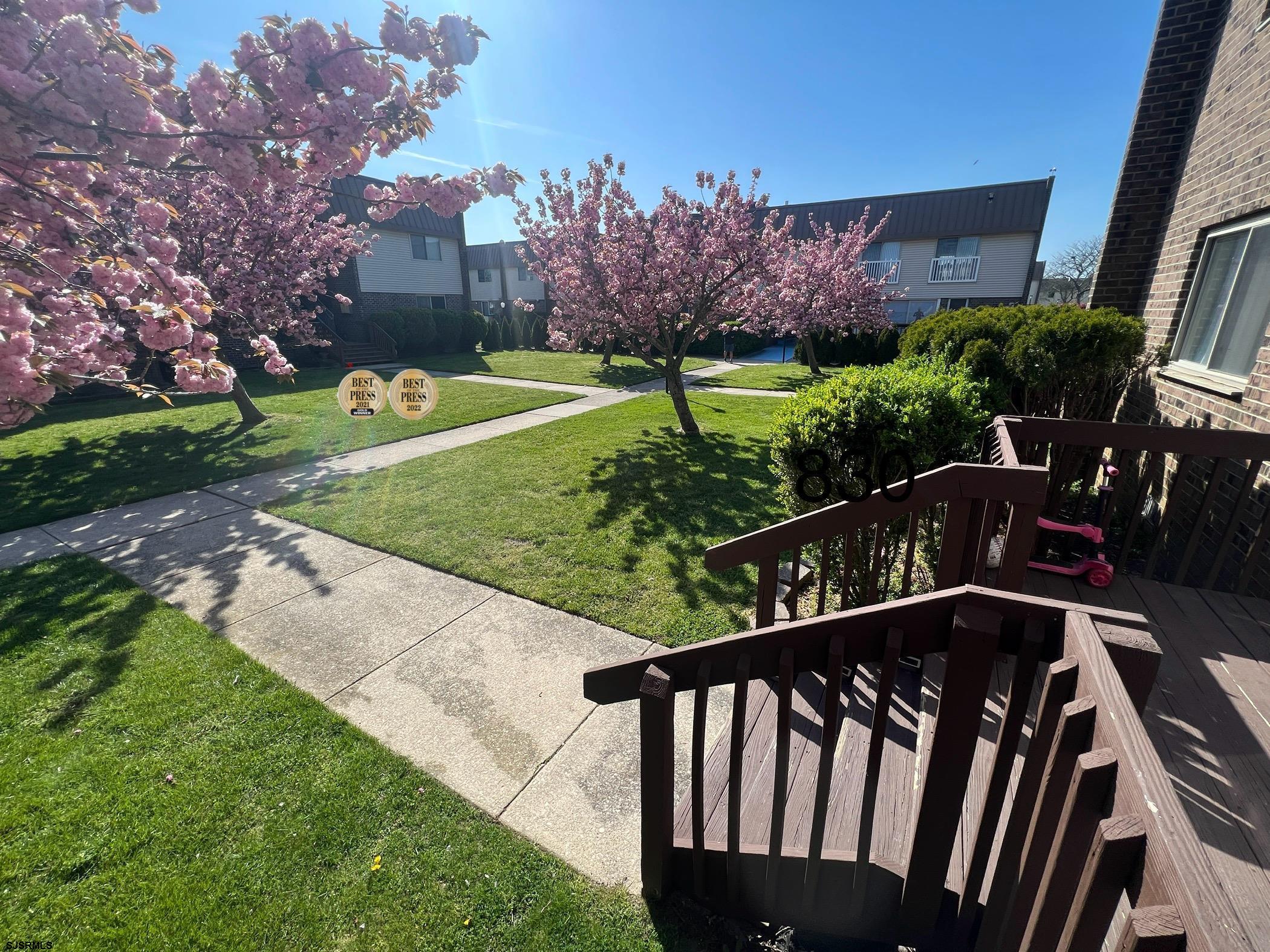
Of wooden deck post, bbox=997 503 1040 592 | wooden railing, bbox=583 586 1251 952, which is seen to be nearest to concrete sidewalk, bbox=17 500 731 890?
wooden railing, bbox=583 586 1251 952

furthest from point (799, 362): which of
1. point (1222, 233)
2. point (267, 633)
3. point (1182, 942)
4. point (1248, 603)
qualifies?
point (1182, 942)

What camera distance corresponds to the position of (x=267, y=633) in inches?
154

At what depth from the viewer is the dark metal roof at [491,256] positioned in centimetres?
3691

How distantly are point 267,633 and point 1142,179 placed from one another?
917cm

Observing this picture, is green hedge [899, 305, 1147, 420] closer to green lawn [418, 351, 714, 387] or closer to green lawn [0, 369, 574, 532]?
green lawn [0, 369, 574, 532]

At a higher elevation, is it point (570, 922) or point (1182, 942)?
point (1182, 942)

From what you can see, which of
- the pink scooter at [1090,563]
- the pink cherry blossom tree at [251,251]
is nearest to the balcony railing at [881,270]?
the pink cherry blossom tree at [251,251]

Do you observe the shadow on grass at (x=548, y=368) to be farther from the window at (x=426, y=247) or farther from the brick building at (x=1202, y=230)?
the brick building at (x=1202, y=230)

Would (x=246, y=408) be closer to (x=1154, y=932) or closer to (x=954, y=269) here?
(x=1154, y=932)

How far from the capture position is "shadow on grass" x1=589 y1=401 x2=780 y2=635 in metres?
4.64

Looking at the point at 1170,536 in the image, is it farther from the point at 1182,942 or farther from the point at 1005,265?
the point at 1005,265

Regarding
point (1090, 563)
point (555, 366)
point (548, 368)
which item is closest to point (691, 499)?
point (1090, 563)

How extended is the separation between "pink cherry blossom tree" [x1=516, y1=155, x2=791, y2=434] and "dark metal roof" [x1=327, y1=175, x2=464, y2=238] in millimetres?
10520

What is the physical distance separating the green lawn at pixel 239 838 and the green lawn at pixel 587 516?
175cm
